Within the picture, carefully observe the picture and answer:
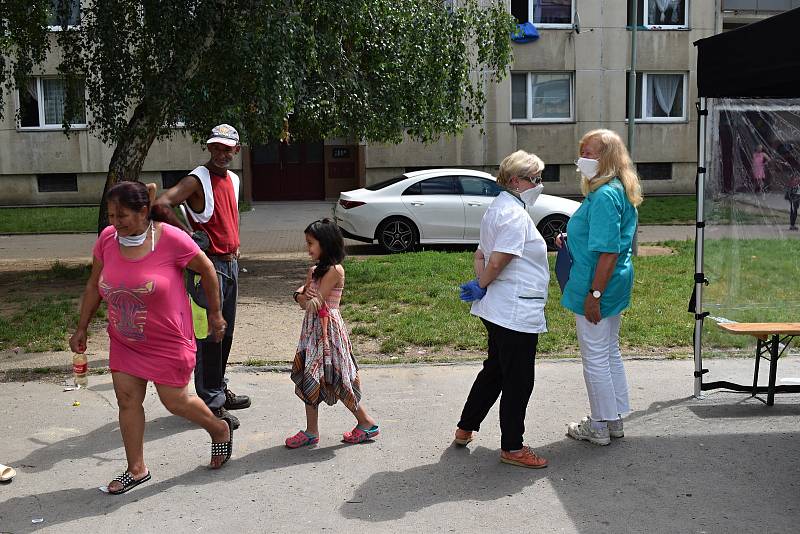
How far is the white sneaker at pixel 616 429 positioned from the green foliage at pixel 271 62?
5.93 meters

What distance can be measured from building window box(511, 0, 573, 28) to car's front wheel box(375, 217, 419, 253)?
43.7 ft

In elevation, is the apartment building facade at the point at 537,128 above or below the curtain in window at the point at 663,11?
below

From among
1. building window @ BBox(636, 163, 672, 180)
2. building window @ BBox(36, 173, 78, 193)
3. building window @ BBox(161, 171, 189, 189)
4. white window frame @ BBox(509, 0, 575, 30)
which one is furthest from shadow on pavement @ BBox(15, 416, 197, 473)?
building window @ BBox(636, 163, 672, 180)

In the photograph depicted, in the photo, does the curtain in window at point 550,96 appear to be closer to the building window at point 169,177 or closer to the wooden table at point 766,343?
the building window at point 169,177

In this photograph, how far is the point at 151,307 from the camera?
466 cm

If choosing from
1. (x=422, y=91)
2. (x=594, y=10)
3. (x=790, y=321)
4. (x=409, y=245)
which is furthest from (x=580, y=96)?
(x=790, y=321)

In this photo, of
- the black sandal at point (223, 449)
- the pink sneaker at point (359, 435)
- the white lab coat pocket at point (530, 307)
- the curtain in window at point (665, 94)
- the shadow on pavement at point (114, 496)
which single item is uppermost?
the curtain in window at point (665, 94)

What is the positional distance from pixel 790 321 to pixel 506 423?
9.61 ft

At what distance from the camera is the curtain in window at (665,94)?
27672mm

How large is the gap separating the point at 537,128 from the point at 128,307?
23.3 meters

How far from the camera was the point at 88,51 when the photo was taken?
42.1 ft

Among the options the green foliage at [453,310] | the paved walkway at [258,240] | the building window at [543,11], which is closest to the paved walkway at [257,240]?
the paved walkway at [258,240]

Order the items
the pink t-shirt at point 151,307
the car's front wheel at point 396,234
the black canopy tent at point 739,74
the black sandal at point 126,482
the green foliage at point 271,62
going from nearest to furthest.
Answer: the pink t-shirt at point 151,307, the black sandal at point 126,482, the black canopy tent at point 739,74, the green foliage at point 271,62, the car's front wheel at point 396,234

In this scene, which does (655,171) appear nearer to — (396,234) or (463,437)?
(396,234)
